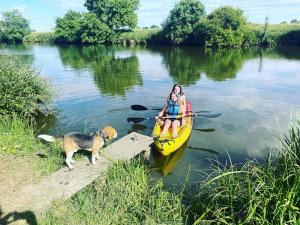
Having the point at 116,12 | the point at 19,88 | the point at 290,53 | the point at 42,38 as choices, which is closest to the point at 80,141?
the point at 19,88

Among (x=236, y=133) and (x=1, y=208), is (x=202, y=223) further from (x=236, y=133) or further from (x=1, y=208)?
(x=236, y=133)

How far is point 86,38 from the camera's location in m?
69.4

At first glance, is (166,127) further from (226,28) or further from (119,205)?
(226,28)

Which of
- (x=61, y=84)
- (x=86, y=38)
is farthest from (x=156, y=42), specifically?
(x=61, y=84)

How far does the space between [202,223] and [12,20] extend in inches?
4033

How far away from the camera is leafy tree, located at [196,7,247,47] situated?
5284 cm

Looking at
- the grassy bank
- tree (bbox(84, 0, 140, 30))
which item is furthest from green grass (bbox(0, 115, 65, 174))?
tree (bbox(84, 0, 140, 30))

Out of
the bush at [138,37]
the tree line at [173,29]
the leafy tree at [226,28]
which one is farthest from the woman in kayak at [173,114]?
the bush at [138,37]

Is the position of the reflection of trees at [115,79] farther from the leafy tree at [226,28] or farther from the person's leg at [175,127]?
the leafy tree at [226,28]

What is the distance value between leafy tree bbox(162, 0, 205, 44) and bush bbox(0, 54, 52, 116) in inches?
2028

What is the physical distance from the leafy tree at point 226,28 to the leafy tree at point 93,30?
1012 inches

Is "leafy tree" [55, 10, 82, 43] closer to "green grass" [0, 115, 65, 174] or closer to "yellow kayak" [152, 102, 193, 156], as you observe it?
"green grass" [0, 115, 65, 174]

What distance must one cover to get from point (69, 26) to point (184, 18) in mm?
31684

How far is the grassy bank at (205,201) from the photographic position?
14.4ft
